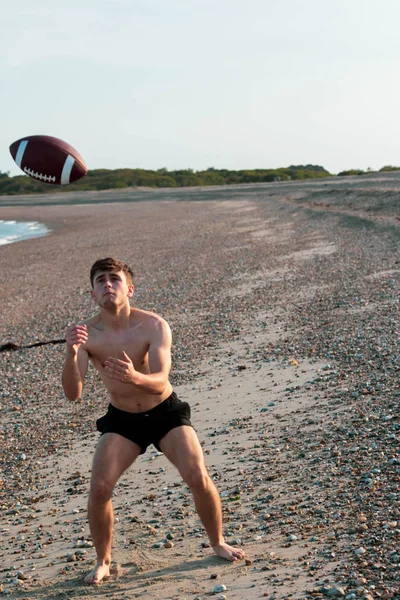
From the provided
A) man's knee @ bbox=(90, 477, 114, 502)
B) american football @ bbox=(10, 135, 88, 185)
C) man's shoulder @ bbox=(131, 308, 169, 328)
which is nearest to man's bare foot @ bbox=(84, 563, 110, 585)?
man's knee @ bbox=(90, 477, 114, 502)

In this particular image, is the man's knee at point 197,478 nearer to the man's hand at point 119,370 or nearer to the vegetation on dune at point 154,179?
the man's hand at point 119,370

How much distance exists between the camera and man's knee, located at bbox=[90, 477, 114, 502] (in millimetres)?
5191

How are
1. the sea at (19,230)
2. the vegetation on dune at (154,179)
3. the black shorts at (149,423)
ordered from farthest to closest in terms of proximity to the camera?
the vegetation on dune at (154,179)
the sea at (19,230)
the black shorts at (149,423)

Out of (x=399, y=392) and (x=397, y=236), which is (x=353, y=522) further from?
(x=397, y=236)

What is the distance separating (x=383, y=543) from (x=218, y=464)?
215cm

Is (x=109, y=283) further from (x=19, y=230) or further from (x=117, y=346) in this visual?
(x=19, y=230)

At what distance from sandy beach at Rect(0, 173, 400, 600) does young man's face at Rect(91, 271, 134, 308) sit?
162 centimetres

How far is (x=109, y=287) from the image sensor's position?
5363mm

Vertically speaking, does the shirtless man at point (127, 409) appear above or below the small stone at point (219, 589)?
above

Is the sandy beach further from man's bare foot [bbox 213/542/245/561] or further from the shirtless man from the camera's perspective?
the shirtless man

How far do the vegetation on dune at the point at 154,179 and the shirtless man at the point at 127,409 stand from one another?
79546 mm

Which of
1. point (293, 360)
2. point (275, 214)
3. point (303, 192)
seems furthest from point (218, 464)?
point (303, 192)

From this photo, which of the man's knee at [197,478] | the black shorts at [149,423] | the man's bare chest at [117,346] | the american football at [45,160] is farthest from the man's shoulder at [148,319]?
the american football at [45,160]

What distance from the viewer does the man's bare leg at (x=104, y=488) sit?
5199 mm
